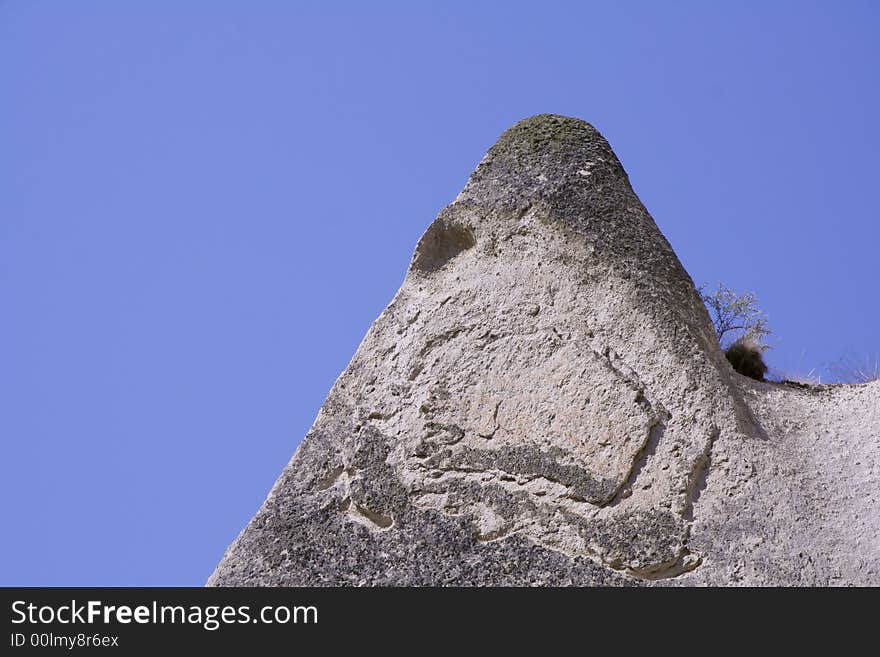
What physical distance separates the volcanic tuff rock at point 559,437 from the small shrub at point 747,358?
1.04 metres

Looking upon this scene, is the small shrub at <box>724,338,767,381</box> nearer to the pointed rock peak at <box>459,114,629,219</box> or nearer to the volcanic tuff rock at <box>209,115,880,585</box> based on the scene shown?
the volcanic tuff rock at <box>209,115,880,585</box>

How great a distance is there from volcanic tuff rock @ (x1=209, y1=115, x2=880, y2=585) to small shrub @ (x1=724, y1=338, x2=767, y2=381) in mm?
1040

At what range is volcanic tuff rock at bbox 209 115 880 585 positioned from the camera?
15.6ft

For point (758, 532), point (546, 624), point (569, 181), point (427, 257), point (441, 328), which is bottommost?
point (546, 624)

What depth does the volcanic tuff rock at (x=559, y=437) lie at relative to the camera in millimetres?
4762

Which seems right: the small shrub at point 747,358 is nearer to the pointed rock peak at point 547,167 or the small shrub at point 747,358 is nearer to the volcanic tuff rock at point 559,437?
the volcanic tuff rock at point 559,437

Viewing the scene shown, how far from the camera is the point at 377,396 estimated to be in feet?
18.0

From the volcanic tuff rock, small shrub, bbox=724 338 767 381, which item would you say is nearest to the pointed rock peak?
the volcanic tuff rock

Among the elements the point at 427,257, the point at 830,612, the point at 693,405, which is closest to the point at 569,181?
the point at 427,257

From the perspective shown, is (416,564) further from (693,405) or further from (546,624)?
(693,405)

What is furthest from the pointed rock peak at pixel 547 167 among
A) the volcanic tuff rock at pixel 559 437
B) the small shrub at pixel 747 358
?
the small shrub at pixel 747 358

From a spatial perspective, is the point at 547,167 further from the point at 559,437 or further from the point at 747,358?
the point at 747,358

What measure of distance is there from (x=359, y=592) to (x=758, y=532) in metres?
1.58

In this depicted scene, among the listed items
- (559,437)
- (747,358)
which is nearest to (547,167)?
(559,437)
